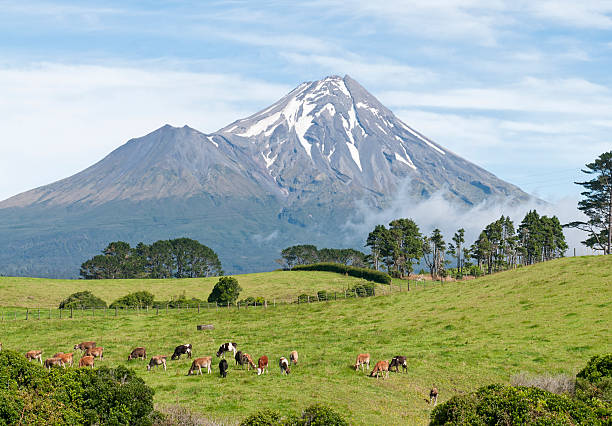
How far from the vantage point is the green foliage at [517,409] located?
65.1 feet

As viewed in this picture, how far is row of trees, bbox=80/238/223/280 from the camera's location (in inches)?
6339

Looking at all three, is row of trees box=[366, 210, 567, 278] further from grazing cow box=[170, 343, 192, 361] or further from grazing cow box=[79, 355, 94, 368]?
grazing cow box=[79, 355, 94, 368]

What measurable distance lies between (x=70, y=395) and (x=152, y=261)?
15394 cm

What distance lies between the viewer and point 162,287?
104625mm

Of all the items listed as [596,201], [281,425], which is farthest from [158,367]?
[596,201]

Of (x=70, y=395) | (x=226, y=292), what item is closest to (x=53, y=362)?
(x=70, y=395)

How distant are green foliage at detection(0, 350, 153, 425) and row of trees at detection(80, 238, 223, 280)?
458ft

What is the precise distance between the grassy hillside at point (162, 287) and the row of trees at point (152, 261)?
54.6 metres

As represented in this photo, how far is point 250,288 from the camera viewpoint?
10525cm

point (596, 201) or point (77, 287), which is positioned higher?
point (596, 201)

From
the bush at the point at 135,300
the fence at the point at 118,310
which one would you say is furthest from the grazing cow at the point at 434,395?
the bush at the point at 135,300

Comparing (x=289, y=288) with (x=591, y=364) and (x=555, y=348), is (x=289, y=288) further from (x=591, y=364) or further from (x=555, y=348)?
(x=591, y=364)

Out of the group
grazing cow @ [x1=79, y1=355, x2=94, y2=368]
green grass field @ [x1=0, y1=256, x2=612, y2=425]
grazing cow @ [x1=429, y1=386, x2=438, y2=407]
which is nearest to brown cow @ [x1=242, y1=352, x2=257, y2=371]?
green grass field @ [x1=0, y1=256, x2=612, y2=425]

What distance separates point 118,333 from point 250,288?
50.3 meters
